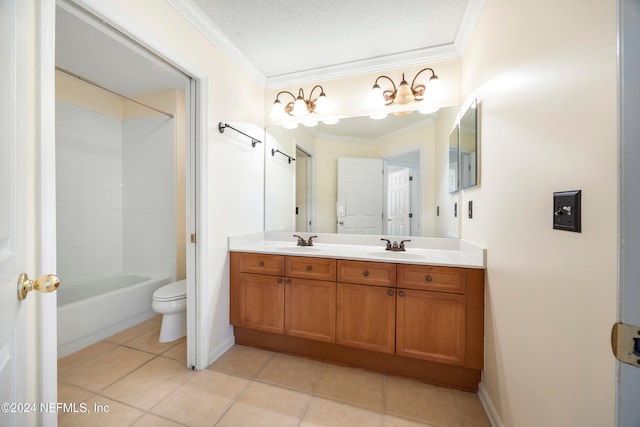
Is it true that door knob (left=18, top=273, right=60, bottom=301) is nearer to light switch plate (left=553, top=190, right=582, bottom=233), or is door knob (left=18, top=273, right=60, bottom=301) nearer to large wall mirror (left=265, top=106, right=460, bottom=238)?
light switch plate (left=553, top=190, right=582, bottom=233)

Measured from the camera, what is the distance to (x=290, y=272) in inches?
71.1

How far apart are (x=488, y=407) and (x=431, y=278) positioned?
2.40 feet

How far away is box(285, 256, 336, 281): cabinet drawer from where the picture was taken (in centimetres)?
172

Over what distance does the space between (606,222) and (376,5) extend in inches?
62.8

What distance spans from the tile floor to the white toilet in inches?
7.5

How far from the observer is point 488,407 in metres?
1.34

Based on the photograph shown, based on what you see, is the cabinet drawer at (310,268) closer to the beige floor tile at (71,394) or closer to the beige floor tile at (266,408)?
the beige floor tile at (266,408)

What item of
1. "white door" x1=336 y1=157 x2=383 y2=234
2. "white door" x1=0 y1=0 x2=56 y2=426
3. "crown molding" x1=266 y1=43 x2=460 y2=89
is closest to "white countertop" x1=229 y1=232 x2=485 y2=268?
"white door" x1=336 y1=157 x2=383 y2=234

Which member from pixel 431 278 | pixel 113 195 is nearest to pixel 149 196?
pixel 113 195

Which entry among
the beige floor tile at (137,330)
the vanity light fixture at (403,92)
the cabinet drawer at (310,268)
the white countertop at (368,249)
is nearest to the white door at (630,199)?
the white countertop at (368,249)

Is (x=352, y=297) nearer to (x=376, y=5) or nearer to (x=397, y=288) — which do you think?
(x=397, y=288)

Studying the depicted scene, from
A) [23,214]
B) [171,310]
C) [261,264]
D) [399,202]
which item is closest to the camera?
[23,214]

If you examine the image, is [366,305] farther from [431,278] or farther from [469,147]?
[469,147]

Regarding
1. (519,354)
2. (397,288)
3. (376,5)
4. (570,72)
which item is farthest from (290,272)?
(376,5)
